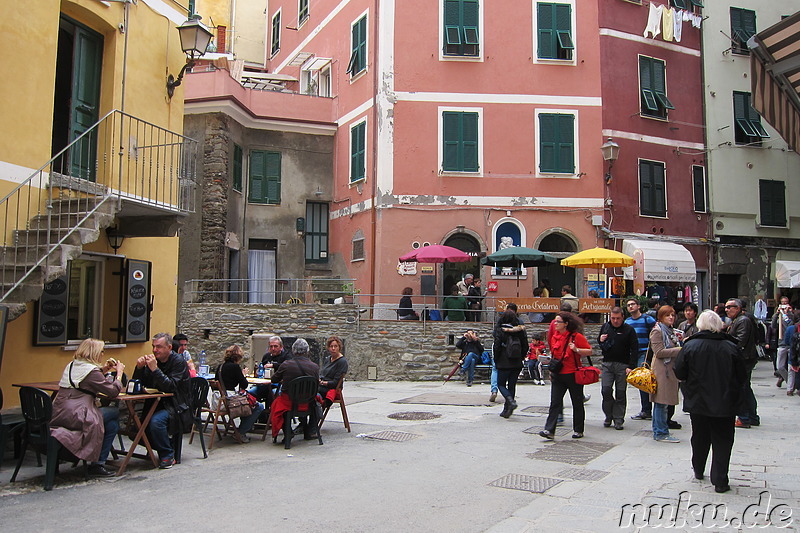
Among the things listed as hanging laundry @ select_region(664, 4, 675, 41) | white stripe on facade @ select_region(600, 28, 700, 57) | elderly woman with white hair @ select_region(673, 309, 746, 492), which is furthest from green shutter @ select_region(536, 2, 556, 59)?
elderly woman with white hair @ select_region(673, 309, 746, 492)

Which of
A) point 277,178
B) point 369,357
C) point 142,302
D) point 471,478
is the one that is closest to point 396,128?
point 277,178

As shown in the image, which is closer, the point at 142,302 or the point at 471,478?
the point at 471,478

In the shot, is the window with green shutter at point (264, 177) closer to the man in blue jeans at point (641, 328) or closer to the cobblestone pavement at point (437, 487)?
the cobblestone pavement at point (437, 487)

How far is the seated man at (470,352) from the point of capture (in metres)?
16.5

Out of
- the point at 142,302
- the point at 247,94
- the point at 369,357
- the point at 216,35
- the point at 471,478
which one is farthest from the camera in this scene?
the point at 216,35

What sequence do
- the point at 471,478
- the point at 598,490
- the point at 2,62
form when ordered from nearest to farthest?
the point at 598,490 < the point at 471,478 < the point at 2,62

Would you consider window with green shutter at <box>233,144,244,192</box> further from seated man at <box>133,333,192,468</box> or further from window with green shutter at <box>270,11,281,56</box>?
seated man at <box>133,333,192,468</box>

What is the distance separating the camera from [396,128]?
2038 centimetres

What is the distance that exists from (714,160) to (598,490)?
18851mm

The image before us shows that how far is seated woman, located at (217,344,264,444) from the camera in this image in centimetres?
920

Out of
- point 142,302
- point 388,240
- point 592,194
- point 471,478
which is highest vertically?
point 592,194

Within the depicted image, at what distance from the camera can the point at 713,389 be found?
253 inches

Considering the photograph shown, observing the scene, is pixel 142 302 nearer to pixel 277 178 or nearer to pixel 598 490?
pixel 598 490

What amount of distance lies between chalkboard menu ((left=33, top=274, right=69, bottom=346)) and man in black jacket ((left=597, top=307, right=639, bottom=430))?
Answer: 7.32 m
